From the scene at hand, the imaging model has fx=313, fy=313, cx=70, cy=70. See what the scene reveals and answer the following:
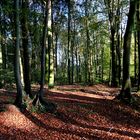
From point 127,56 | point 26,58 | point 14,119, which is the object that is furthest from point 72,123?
point 127,56

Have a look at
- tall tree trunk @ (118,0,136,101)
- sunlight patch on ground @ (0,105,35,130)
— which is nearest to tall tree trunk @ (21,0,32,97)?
sunlight patch on ground @ (0,105,35,130)

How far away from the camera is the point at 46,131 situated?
38.5 ft

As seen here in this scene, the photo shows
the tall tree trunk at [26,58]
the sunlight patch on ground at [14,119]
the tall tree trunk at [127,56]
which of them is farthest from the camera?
the tall tree trunk at [127,56]

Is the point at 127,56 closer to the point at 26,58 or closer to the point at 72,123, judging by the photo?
the point at 26,58

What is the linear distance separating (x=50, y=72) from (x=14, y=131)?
12.1m

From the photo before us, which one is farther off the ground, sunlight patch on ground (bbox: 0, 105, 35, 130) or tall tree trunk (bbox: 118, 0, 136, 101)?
tall tree trunk (bbox: 118, 0, 136, 101)

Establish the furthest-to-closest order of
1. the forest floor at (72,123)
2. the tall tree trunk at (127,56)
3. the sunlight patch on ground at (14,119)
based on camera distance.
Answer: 1. the tall tree trunk at (127,56)
2. the sunlight patch on ground at (14,119)
3. the forest floor at (72,123)

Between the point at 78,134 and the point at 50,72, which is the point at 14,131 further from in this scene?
the point at 50,72

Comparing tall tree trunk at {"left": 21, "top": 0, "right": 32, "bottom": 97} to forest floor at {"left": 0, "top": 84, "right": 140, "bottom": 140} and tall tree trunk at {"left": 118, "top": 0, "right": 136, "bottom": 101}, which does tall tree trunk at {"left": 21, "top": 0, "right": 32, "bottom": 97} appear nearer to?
forest floor at {"left": 0, "top": 84, "right": 140, "bottom": 140}

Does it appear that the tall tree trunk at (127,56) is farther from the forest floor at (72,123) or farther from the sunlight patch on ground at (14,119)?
the sunlight patch on ground at (14,119)

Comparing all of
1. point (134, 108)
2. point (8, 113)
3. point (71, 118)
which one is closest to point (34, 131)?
point (8, 113)

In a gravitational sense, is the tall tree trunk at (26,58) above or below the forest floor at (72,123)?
above

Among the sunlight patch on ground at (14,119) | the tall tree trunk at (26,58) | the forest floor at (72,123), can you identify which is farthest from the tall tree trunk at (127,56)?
the sunlight patch on ground at (14,119)

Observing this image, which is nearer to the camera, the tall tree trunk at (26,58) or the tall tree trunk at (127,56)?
the tall tree trunk at (26,58)
